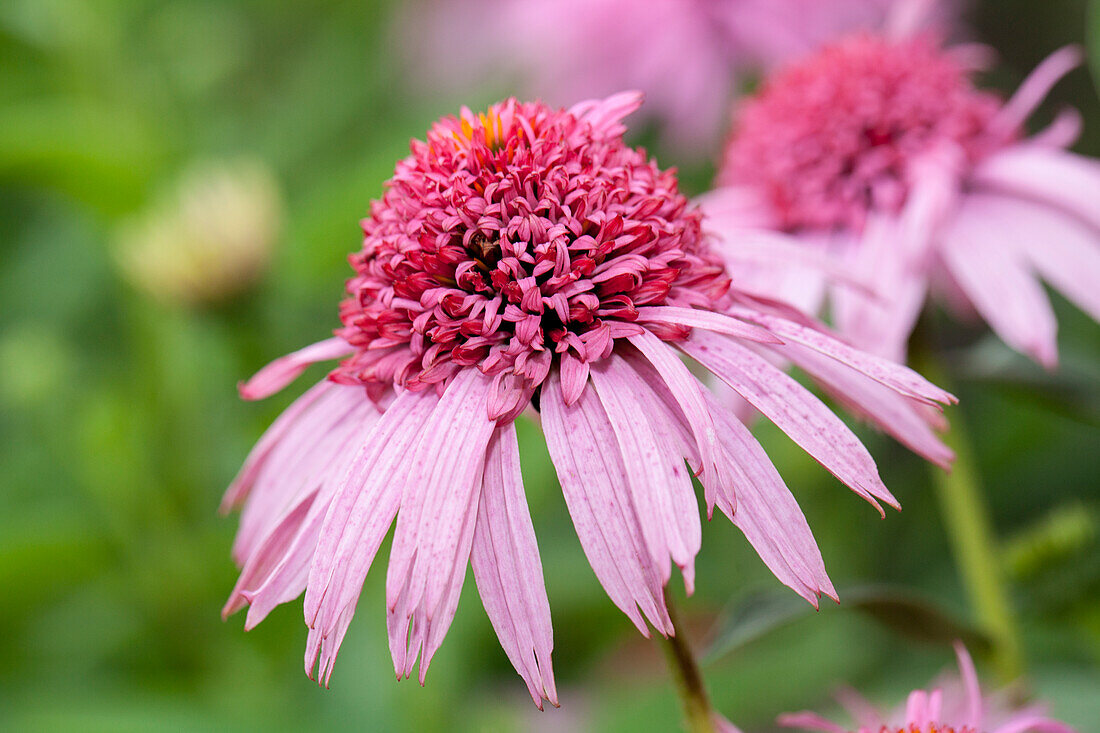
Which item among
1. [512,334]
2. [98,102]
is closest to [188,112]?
[98,102]

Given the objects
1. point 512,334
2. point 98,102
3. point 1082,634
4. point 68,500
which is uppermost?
point 98,102

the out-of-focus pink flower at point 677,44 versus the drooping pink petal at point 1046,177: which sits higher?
the out-of-focus pink flower at point 677,44

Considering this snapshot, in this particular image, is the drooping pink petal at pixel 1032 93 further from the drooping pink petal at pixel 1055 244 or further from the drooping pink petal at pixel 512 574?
the drooping pink petal at pixel 512 574

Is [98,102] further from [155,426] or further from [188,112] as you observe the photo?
[155,426]

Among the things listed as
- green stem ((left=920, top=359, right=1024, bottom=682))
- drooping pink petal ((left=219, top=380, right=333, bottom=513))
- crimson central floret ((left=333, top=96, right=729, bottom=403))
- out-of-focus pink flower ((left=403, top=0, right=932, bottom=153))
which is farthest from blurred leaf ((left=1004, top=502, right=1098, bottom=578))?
out-of-focus pink flower ((left=403, top=0, right=932, bottom=153))

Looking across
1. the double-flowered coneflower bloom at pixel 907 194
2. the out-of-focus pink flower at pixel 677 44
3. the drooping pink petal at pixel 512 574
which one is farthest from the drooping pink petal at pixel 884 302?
the out-of-focus pink flower at pixel 677 44

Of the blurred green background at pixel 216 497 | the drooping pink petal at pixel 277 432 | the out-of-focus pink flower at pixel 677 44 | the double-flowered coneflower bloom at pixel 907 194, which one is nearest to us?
the drooping pink petal at pixel 277 432
